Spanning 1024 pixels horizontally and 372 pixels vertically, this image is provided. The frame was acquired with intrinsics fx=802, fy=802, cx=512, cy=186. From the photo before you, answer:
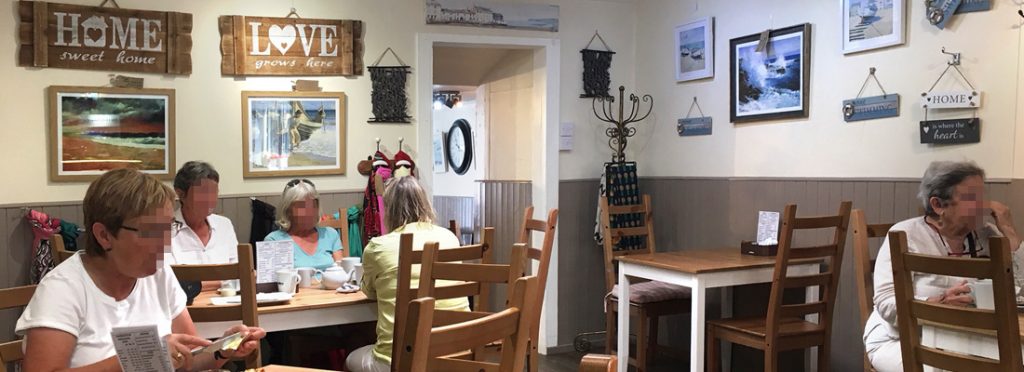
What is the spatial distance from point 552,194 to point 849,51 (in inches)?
81.1

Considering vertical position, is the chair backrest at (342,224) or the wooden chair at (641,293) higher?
the chair backrest at (342,224)

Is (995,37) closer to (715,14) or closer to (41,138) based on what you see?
(715,14)

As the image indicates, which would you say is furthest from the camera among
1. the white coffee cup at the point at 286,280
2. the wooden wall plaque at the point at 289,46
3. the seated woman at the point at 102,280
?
the wooden wall plaque at the point at 289,46

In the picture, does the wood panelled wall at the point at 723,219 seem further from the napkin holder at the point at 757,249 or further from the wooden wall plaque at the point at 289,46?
the wooden wall plaque at the point at 289,46

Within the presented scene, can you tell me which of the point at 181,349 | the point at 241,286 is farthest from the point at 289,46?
the point at 181,349

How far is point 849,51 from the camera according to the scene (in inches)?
156

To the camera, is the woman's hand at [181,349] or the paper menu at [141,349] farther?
the woman's hand at [181,349]

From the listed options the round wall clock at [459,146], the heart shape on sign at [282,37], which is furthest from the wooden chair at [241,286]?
the round wall clock at [459,146]

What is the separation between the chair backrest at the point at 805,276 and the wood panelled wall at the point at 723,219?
26 centimetres

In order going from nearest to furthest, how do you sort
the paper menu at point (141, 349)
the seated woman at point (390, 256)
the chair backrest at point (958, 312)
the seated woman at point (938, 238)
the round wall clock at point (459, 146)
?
the paper menu at point (141, 349) < the chair backrest at point (958, 312) < the seated woman at point (938, 238) < the seated woman at point (390, 256) < the round wall clock at point (459, 146)

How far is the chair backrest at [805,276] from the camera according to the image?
3.50 m

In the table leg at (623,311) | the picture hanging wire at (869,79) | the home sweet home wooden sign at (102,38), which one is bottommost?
the table leg at (623,311)

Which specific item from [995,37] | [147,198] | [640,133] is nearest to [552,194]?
[640,133]

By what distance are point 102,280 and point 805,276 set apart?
9.47 feet
